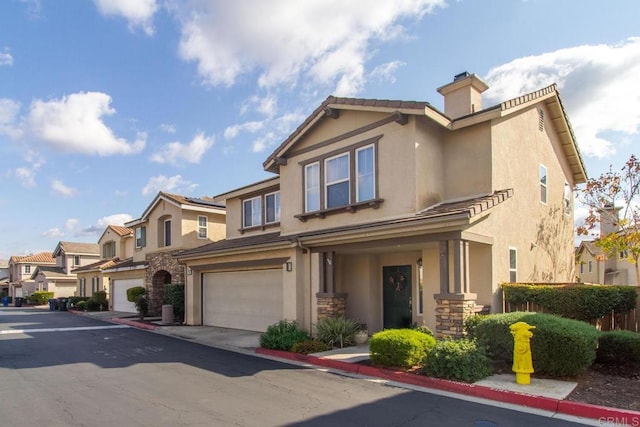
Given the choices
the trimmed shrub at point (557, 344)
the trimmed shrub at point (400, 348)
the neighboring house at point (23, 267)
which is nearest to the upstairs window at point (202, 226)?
the trimmed shrub at point (400, 348)

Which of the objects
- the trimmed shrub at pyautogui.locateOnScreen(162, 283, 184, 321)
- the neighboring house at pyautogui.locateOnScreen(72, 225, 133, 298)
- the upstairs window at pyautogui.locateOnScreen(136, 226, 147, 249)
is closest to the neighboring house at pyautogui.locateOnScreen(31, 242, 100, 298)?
the neighboring house at pyautogui.locateOnScreen(72, 225, 133, 298)

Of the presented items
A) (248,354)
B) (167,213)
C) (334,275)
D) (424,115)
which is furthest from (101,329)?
(424,115)

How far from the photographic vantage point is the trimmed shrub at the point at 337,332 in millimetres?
12234

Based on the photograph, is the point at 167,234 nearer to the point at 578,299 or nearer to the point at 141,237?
the point at 141,237

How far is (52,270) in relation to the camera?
48719mm

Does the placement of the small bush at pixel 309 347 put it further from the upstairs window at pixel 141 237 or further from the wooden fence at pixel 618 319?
the upstairs window at pixel 141 237

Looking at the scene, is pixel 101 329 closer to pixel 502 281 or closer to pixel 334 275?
pixel 334 275

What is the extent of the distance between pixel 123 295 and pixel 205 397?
2496 cm

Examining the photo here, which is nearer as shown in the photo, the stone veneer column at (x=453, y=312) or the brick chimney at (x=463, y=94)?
the stone veneer column at (x=453, y=312)

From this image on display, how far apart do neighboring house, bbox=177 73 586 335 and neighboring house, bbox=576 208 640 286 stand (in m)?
7.48

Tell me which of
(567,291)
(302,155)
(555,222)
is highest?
(302,155)

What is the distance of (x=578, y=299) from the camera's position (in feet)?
35.0

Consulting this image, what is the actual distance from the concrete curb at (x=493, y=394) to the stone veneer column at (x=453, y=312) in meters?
1.91

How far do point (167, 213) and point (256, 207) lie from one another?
7.50 meters
